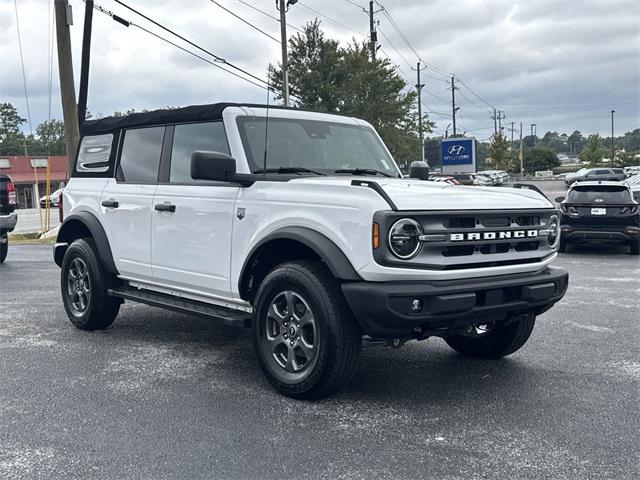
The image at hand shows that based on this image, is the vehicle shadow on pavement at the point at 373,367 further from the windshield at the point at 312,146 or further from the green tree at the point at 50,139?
the green tree at the point at 50,139

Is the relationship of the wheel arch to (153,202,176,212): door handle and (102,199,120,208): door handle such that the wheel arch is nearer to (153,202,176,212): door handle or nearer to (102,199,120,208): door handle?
(153,202,176,212): door handle

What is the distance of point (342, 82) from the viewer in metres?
32.6

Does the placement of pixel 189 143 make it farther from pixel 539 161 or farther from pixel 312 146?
pixel 539 161

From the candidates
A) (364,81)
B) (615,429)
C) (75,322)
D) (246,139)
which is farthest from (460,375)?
(364,81)

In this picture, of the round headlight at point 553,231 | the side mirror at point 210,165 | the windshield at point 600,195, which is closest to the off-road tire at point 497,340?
the round headlight at point 553,231

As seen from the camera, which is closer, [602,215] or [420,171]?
[420,171]

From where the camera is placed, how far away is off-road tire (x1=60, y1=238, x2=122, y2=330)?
630 cm

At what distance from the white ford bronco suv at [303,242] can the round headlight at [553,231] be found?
0.02m

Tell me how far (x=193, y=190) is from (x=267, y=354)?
152 cm

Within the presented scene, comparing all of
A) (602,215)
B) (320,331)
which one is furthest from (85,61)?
(320,331)

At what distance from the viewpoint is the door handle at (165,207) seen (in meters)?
5.42

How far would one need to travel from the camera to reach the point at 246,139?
5148 mm

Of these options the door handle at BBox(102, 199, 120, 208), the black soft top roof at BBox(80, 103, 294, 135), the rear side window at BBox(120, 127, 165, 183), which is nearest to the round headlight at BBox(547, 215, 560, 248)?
the black soft top roof at BBox(80, 103, 294, 135)

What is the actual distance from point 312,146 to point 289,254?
1.17 metres
